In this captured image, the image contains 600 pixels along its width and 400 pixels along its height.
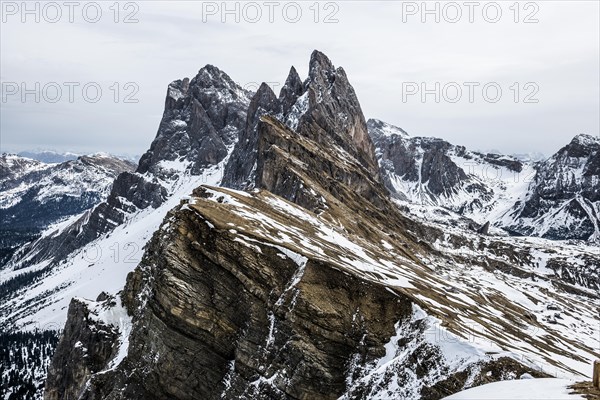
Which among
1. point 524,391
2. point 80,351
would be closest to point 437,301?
point 524,391

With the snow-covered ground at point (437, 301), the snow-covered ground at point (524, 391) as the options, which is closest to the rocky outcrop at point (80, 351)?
the snow-covered ground at point (437, 301)

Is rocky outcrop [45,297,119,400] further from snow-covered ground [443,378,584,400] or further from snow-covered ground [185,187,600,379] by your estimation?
snow-covered ground [443,378,584,400]

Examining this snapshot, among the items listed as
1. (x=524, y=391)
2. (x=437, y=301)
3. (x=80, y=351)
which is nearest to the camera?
(x=524, y=391)

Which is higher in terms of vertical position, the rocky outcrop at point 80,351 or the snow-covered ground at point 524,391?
the snow-covered ground at point 524,391

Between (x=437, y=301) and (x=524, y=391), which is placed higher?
(x=524, y=391)

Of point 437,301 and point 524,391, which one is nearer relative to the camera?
point 524,391

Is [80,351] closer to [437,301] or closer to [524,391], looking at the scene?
[437,301]

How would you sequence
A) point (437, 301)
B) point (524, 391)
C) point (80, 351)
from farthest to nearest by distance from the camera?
point (80, 351)
point (437, 301)
point (524, 391)

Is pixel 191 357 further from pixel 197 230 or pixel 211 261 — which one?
pixel 197 230

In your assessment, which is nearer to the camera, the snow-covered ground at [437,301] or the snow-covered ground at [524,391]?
the snow-covered ground at [524,391]

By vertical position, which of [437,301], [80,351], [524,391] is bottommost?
[80,351]

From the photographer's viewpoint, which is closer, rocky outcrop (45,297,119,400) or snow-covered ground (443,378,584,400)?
snow-covered ground (443,378,584,400)

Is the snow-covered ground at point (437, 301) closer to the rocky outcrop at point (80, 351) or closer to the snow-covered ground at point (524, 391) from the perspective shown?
the snow-covered ground at point (524, 391)

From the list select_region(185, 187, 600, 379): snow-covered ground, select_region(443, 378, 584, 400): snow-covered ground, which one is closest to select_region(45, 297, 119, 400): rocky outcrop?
select_region(185, 187, 600, 379): snow-covered ground
